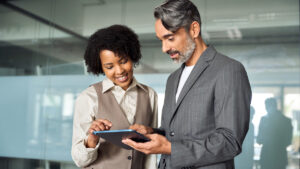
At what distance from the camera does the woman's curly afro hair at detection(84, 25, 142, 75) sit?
1.88 m

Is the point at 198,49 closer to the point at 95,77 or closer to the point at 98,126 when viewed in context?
the point at 98,126

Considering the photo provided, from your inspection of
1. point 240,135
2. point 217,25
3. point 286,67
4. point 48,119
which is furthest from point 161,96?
point 240,135

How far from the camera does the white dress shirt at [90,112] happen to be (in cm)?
171

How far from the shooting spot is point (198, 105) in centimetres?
135

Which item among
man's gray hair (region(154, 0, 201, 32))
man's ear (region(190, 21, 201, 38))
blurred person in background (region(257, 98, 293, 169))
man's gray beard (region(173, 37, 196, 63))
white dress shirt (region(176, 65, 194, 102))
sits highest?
man's gray hair (region(154, 0, 201, 32))

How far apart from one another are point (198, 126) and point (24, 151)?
12.1 feet

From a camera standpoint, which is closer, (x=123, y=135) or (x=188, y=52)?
(x=123, y=135)

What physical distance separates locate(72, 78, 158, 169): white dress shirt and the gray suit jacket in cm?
43

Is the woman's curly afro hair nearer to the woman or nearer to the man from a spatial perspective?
the woman

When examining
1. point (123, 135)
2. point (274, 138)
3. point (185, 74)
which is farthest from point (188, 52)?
point (274, 138)

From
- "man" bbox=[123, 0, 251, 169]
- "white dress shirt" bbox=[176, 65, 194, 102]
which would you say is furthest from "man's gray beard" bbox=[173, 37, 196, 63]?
"white dress shirt" bbox=[176, 65, 194, 102]

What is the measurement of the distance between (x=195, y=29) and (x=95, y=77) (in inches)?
101

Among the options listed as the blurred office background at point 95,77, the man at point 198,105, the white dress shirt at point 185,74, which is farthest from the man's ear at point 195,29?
the blurred office background at point 95,77

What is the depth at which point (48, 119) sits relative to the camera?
4.21 m
